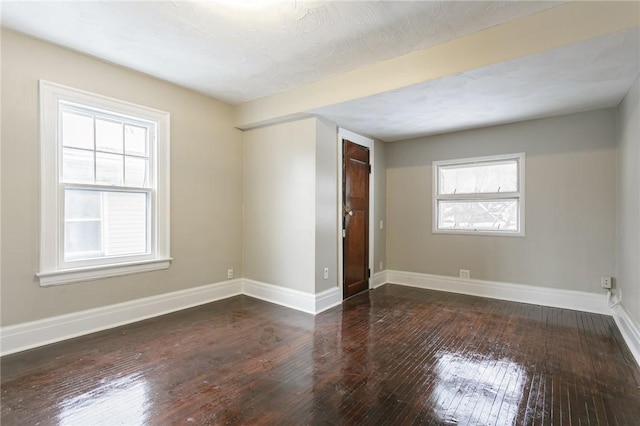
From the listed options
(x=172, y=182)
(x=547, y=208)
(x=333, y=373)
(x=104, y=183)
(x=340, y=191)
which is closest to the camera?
(x=333, y=373)

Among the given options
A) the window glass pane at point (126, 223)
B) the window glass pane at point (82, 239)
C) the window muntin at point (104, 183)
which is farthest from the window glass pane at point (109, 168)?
the window glass pane at point (82, 239)

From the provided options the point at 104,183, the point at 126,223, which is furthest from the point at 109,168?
the point at 126,223

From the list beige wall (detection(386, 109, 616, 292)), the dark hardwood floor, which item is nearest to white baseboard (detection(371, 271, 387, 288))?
beige wall (detection(386, 109, 616, 292))

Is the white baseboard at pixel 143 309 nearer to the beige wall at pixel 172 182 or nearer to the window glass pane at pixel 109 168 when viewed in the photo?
the beige wall at pixel 172 182

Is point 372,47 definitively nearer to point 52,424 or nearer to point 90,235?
point 90,235

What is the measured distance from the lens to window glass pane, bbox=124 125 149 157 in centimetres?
337

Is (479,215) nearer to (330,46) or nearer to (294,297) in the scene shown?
(294,297)

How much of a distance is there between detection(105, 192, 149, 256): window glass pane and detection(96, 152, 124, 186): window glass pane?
138mm

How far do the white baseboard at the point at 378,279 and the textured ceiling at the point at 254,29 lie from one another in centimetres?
311

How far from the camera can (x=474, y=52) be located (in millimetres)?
2531

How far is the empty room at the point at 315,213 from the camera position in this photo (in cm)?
214

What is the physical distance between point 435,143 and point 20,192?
4.95 m

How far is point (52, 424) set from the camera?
1.74 metres

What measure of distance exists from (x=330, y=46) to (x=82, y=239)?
3006mm
